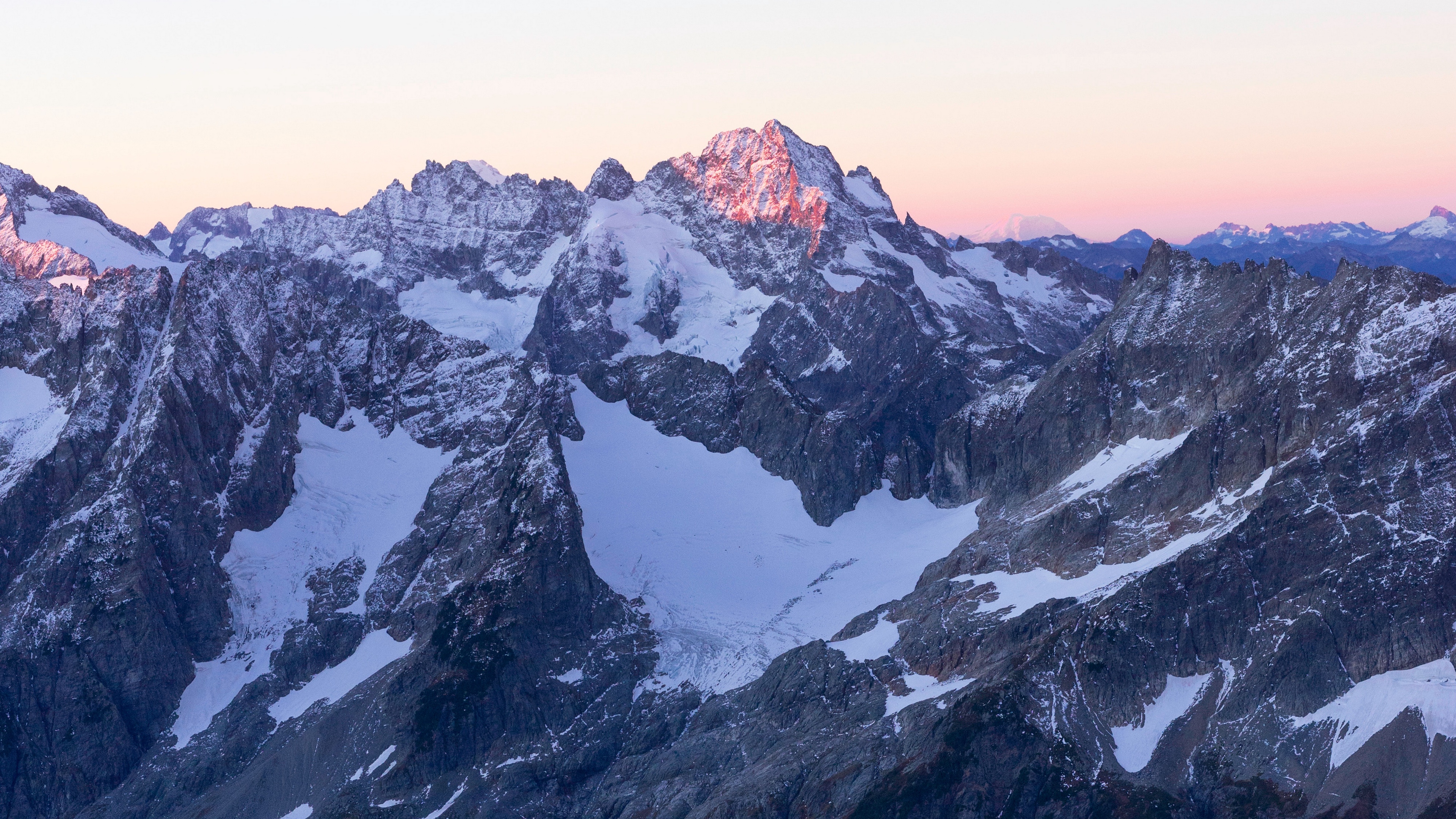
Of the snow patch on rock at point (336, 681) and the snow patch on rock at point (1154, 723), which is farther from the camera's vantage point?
the snow patch on rock at point (336, 681)

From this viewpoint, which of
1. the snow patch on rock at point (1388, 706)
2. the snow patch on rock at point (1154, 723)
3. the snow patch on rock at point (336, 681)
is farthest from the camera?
the snow patch on rock at point (336, 681)

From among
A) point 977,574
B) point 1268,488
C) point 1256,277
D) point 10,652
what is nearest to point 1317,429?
point 1268,488

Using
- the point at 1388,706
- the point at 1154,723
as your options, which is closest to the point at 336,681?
the point at 1154,723

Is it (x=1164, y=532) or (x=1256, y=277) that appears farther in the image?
(x=1256, y=277)

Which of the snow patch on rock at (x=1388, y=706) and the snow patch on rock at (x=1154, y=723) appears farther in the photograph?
the snow patch on rock at (x=1154, y=723)

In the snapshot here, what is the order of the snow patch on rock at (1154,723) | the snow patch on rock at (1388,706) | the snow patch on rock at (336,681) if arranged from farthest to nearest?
the snow patch on rock at (336,681)
the snow patch on rock at (1154,723)
the snow patch on rock at (1388,706)

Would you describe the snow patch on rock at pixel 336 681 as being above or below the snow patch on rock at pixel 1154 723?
below

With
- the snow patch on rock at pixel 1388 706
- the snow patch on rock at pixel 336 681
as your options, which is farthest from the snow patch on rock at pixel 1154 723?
the snow patch on rock at pixel 336 681

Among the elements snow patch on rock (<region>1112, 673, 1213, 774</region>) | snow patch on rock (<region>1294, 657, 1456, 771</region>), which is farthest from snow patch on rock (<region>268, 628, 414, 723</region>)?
snow patch on rock (<region>1294, 657, 1456, 771</region>)

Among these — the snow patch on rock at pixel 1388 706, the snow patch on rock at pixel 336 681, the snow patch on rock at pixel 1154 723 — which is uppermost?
the snow patch on rock at pixel 1388 706

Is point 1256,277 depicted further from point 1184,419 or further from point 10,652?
point 10,652

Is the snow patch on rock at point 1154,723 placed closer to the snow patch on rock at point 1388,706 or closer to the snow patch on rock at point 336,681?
the snow patch on rock at point 1388,706
